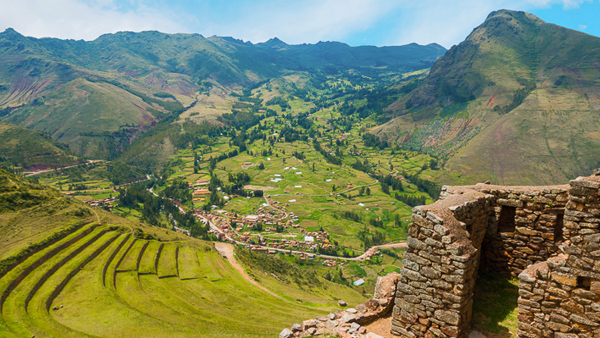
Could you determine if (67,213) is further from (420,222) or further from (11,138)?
(11,138)

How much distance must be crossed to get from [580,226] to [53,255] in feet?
214

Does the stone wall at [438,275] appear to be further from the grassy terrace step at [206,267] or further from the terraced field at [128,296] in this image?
the grassy terrace step at [206,267]

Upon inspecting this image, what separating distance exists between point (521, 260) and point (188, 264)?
5807cm

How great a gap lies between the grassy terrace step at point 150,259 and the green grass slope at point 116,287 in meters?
0.18

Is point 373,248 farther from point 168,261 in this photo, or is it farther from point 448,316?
point 448,316

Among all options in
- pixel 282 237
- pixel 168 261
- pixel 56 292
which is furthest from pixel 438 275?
pixel 282 237

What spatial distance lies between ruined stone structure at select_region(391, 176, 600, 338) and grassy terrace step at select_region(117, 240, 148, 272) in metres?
52.4

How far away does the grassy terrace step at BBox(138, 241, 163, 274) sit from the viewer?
2030 inches

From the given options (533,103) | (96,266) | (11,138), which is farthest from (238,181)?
(533,103)

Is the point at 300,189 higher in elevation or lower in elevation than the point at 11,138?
lower

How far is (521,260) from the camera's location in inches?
552

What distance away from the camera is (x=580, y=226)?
33.6ft

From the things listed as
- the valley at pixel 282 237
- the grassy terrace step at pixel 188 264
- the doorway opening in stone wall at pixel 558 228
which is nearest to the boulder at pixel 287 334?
the valley at pixel 282 237

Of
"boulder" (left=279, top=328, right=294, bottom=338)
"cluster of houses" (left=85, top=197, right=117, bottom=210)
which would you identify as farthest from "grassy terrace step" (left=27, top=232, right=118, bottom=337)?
"cluster of houses" (left=85, top=197, right=117, bottom=210)
